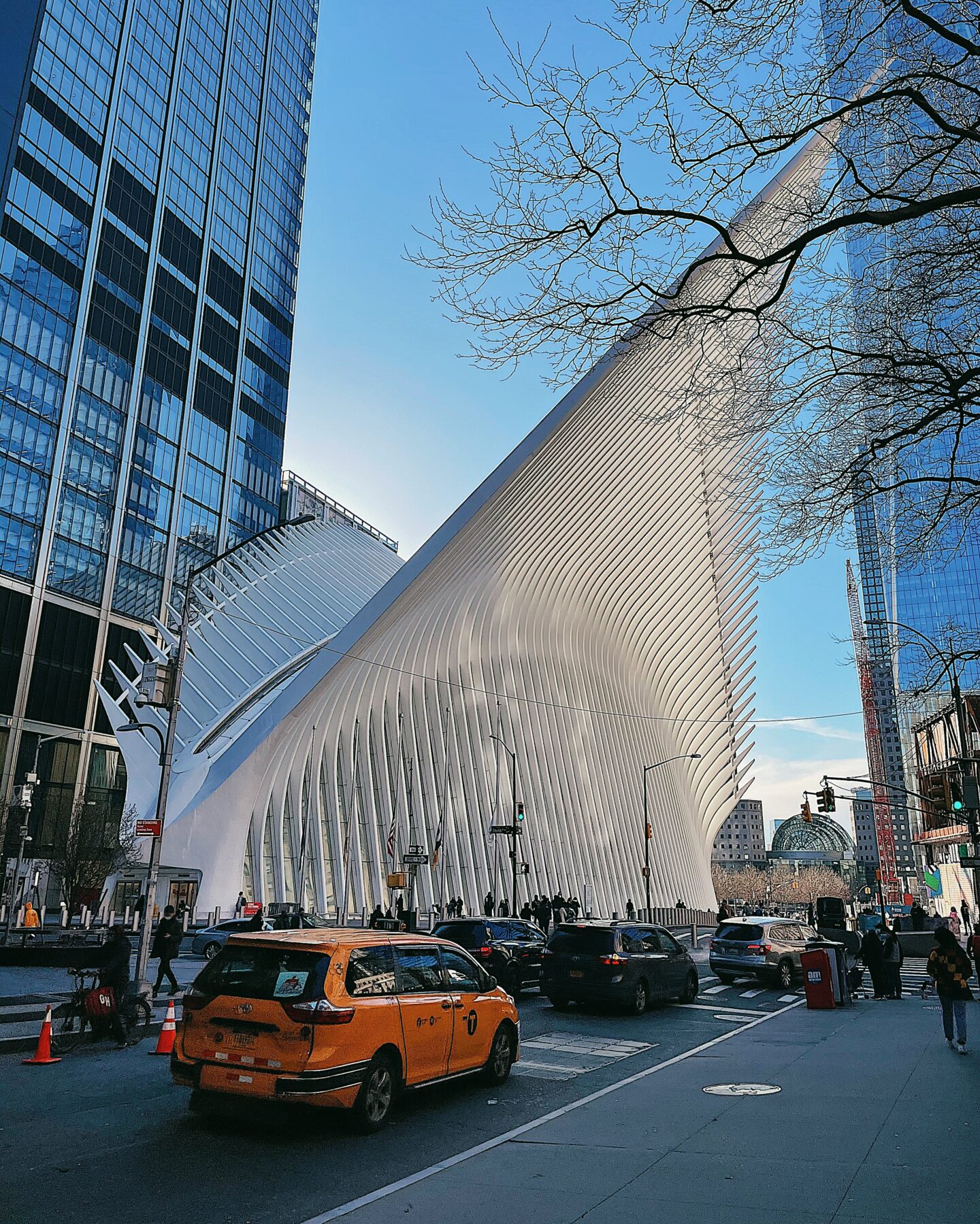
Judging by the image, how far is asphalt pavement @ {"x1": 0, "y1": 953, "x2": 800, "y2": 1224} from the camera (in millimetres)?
6082

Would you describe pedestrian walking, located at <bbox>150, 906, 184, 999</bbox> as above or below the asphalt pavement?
above

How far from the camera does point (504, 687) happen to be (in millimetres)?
A: 47875

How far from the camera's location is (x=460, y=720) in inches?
1813

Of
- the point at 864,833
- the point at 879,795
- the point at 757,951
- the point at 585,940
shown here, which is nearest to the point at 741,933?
the point at 757,951

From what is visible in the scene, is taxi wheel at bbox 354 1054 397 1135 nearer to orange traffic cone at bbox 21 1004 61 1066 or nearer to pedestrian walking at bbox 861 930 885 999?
orange traffic cone at bbox 21 1004 61 1066

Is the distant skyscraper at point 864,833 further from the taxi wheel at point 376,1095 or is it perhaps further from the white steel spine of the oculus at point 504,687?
the taxi wheel at point 376,1095

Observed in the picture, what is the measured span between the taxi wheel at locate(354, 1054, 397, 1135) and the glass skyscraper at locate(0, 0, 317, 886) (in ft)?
149

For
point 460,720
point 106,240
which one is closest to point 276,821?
point 460,720

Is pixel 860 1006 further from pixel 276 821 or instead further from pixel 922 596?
pixel 922 596

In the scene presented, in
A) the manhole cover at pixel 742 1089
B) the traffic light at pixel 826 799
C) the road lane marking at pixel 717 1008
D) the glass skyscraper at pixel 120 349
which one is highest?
the glass skyscraper at pixel 120 349

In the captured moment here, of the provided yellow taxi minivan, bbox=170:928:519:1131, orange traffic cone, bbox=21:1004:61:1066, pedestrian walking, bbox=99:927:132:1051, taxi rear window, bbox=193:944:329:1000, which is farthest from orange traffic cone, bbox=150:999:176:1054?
taxi rear window, bbox=193:944:329:1000

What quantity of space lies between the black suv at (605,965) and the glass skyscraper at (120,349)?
39.7 metres

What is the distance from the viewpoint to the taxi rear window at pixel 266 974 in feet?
26.1

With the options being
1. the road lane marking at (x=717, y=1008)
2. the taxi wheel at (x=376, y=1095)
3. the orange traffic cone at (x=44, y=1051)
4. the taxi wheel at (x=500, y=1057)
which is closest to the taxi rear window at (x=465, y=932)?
the road lane marking at (x=717, y=1008)
